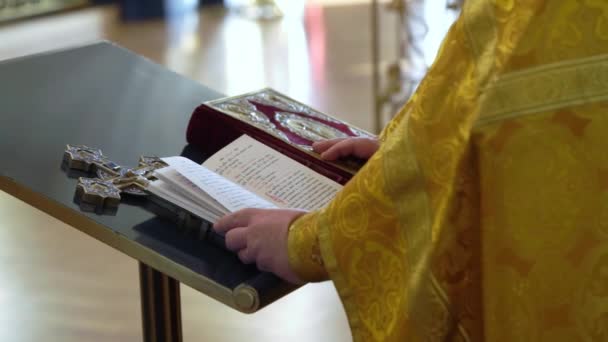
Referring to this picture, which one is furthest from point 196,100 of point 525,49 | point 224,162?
point 525,49

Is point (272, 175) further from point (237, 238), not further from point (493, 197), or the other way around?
point (493, 197)

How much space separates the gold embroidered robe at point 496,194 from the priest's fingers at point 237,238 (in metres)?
0.12

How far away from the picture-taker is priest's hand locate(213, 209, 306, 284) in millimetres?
1008

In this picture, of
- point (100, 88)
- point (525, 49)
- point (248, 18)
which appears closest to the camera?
point (525, 49)

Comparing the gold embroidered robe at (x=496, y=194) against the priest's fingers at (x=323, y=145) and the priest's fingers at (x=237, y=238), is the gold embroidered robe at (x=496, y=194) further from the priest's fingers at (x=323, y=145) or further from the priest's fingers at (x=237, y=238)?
the priest's fingers at (x=323, y=145)

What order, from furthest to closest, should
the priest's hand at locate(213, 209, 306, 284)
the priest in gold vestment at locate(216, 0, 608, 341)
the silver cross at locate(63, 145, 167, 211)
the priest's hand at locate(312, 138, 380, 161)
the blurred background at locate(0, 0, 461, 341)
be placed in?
the blurred background at locate(0, 0, 461, 341)
the priest's hand at locate(312, 138, 380, 161)
the silver cross at locate(63, 145, 167, 211)
the priest's hand at locate(213, 209, 306, 284)
the priest in gold vestment at locate(216, 0, 608, 341)

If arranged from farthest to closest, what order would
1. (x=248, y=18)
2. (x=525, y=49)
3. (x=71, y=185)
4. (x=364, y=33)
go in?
(x=248, y=18), (x=364, y=33), (x=71, y=185), (x=525, y=49)

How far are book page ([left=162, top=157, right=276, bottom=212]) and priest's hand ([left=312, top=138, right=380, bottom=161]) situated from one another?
161mm

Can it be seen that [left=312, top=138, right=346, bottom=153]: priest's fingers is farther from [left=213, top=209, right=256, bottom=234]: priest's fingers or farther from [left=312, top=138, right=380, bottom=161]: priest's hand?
[left=213, top=209, right=256, bottom=234]: priest's fingers

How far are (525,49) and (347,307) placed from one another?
1.02 feet

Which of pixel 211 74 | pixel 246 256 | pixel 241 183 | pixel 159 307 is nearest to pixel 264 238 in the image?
pixel 246 256

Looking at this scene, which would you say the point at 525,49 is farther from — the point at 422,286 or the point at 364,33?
the point at 364,33

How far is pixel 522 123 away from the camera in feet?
2.85

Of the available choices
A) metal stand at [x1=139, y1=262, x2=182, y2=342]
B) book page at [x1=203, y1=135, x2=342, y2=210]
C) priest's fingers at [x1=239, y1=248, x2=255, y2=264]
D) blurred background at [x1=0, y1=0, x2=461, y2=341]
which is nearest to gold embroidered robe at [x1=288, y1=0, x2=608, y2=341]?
priest's fingers at [x1=239, y1=248, x2=255, y2=264]
